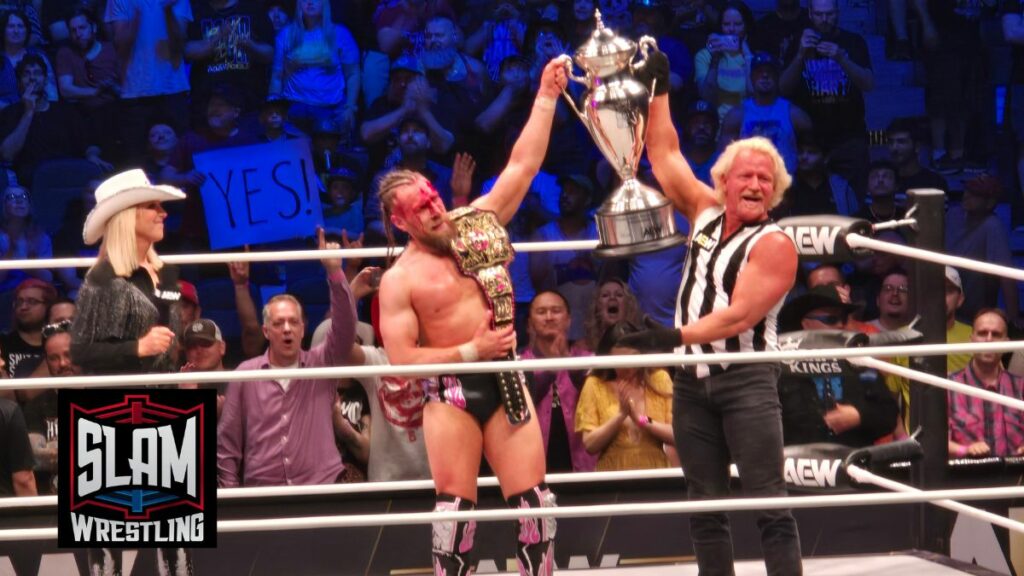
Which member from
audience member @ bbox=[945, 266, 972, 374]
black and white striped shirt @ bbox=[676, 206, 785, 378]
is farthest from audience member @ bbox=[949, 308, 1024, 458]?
black and white striped shirt @ bbox=[676, 206, 785, 378]

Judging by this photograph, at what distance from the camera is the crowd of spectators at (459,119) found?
603 centimetres

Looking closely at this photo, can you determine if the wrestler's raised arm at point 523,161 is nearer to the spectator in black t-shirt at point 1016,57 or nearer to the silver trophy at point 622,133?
the silver trophy at point 622,133

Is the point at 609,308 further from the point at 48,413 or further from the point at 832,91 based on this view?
the point at 48,413

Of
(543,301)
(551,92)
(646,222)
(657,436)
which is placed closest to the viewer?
(646,222)

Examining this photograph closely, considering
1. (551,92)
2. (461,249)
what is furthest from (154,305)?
(551,92)

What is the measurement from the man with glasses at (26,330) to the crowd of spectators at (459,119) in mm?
12

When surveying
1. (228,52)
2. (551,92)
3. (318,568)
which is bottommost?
(318,568)

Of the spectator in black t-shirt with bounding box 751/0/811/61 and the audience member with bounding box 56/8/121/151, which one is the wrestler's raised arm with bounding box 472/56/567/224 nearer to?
the spectator in black t-shirt with bounding box 751/0/811/61

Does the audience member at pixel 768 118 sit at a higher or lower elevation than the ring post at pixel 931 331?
higher

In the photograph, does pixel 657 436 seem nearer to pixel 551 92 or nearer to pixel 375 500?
pixel 375 500

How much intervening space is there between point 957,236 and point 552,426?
203cm

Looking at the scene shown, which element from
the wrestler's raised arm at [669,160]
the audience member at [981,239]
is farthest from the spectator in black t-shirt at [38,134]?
the audience member at [981,239]

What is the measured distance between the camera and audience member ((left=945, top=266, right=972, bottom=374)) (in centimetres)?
577

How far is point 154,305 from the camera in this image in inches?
160
